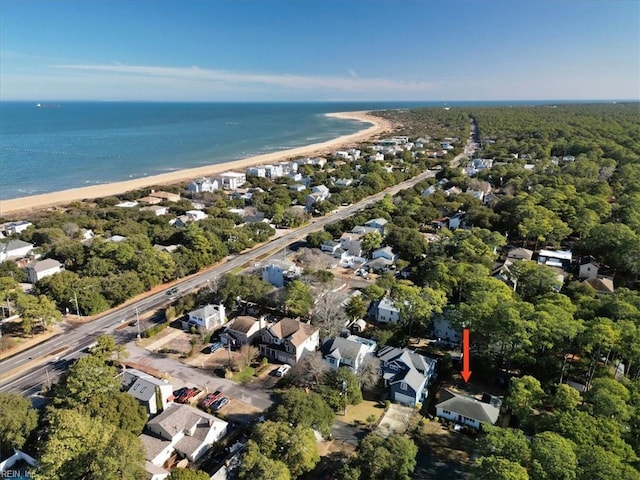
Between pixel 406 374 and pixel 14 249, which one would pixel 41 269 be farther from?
pixel 406 374

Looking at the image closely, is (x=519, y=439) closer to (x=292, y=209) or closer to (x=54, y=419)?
(x=54, y=419)

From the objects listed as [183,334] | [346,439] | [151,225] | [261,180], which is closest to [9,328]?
[183,334]

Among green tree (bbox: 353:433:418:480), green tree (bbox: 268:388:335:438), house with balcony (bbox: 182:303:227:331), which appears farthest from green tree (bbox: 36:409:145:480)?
house with balcony (bbox: 182:303:227:331)

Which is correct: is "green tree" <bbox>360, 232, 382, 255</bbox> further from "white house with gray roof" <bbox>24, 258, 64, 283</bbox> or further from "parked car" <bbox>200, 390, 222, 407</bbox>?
"white house with gray roof" <bbox>24, 258, 64, 283</bbox>

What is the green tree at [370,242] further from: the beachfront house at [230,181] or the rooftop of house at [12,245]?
the beachfront house at [230,181]

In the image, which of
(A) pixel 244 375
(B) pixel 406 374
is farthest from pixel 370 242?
(A) pixel 244 375

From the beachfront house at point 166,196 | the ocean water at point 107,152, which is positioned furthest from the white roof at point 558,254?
the ocean water at point 107,152

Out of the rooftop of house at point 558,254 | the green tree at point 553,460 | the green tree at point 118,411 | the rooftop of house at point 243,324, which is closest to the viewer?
the green tree at point 553,460
